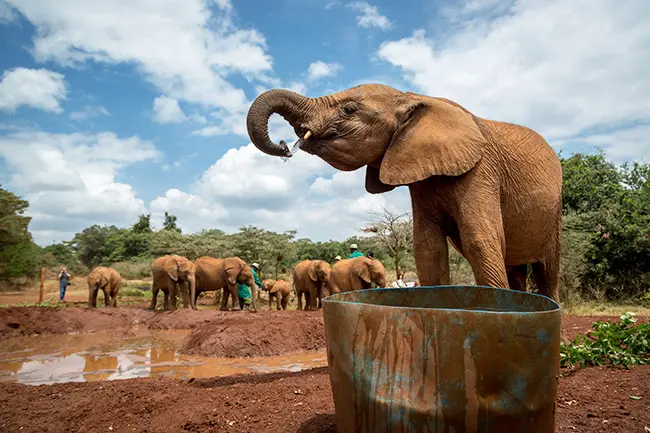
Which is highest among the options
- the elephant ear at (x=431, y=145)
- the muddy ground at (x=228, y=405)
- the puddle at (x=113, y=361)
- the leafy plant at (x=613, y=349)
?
the elephant ear at (x=431, y=145)

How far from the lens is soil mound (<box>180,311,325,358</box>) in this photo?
9.63m

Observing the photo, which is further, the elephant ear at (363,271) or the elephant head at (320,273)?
the elephant head at (320,273)

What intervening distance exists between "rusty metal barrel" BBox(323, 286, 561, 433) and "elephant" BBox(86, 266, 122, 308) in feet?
60.8

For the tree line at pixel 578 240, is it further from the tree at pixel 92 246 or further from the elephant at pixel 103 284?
the tree at pixel 92 246

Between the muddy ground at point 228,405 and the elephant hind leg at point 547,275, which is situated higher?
the elephant hind leg at point 547,275

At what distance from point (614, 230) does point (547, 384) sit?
56.9 feet

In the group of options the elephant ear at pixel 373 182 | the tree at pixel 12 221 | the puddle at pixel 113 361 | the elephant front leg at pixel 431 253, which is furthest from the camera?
the tree at pixel 12 221

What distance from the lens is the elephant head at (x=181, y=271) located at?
17.9 metres

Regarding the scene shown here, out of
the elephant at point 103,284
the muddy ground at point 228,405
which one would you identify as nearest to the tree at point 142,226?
the elephant at point 103,284

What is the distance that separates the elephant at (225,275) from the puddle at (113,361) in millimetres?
6380

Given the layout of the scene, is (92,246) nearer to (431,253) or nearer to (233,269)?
(233,269)

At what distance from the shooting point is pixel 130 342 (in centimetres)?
1177

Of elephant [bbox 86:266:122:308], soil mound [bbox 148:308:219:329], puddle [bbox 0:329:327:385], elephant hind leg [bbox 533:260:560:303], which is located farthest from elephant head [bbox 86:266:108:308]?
elephant hind leg [bbox 533:260:560:303]

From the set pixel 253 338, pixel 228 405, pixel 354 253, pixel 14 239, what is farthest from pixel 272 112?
pixel 14 239
